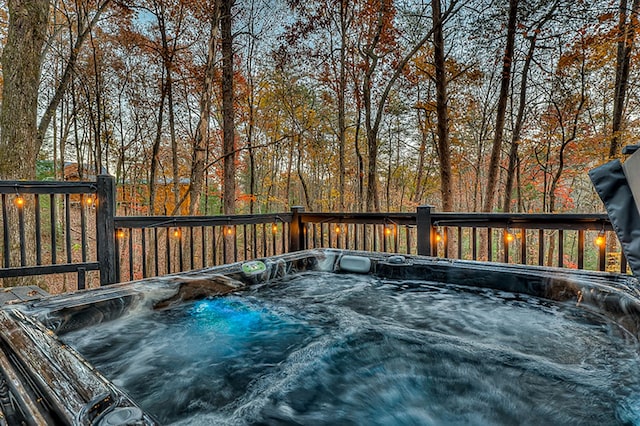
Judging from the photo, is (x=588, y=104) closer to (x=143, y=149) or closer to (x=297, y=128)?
(x=297, y=128)

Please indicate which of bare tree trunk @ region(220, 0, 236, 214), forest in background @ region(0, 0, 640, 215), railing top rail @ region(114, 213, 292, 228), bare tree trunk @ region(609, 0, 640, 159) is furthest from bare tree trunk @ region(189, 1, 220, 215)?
bare tree trunk @ region(609, 0, 640, 159)

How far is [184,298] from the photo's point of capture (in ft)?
6.72

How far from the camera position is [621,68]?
5.29m

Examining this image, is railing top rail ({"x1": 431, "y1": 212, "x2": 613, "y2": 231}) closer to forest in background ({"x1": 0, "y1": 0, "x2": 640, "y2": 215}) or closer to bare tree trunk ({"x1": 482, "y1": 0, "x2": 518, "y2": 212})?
forest in background ({"x1": 0, "y1": 0, "x2": 640, "y2": 215})

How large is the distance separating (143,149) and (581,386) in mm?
9631

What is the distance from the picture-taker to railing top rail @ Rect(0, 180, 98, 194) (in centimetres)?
249

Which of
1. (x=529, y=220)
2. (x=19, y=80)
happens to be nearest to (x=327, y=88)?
(x=19, y=80)

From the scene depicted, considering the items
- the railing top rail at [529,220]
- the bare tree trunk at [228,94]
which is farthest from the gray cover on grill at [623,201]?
the bare tree trunk at [228,94]

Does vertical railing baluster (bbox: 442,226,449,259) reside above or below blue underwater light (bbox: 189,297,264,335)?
above

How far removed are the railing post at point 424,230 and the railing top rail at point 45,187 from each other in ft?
9.17

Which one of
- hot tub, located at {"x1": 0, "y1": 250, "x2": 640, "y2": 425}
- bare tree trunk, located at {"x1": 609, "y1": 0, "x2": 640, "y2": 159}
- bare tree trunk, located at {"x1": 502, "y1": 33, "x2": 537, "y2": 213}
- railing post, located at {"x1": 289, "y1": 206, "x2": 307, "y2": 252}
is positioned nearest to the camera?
hot tub, located at {"x1": 0, "y1": 250, "x2": 640, "y2": 425}

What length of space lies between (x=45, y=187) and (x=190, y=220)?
43.3 inches

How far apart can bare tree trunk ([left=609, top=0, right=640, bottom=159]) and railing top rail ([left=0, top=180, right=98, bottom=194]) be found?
6.76 metres

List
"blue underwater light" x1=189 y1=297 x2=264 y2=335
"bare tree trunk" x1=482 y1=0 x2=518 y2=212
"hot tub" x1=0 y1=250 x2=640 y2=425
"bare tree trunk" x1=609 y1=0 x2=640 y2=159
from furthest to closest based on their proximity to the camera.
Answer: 1. "bare tree trunk" x1=482 y1=0 x2=518 y2=212
2. "bare tree trunk" x1=609 y1=0 x2=640 y2=159
3. "blue underwater light" x1=189 y1=297 x2=264 y2=335
4. "hot tub" x1=0 y1=250 x2=640 y2=425
